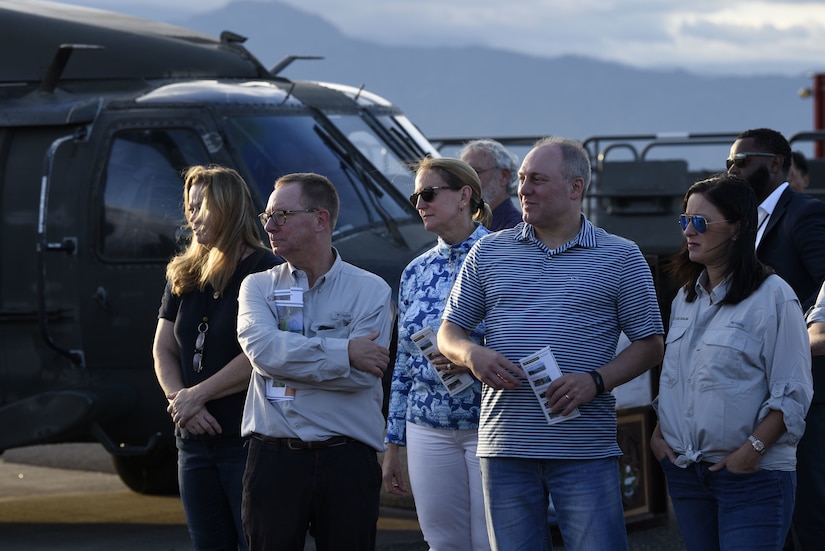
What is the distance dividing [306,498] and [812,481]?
1889mm

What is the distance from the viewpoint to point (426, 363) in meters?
5.10

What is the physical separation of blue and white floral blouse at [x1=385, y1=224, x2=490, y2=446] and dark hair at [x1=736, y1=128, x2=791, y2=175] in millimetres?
1115

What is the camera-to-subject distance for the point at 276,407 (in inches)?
185

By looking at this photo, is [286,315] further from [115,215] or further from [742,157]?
[115,215]

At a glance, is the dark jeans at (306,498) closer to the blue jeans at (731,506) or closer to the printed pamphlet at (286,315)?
the printed pamphlet at (286,315)

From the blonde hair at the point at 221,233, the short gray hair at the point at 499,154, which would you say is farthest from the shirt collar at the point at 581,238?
the short gray hair at the point at 499,154

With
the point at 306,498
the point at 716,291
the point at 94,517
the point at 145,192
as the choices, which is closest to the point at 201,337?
the point at 306,498

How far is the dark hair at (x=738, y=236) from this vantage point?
4.50 metres

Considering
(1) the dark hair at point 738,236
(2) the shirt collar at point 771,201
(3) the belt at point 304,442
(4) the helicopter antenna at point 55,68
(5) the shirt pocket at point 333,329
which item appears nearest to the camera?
(1) the dark hair at point 738,236

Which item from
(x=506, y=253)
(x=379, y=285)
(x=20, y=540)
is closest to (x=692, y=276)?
(x=506, y=253)

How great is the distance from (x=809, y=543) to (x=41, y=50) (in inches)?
213

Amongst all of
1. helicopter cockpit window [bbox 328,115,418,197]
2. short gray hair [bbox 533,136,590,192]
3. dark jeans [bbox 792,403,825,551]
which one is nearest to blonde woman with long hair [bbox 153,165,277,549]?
short gray hair [bbox 533,136,590,192]

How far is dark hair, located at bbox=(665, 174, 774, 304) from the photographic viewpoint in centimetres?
450

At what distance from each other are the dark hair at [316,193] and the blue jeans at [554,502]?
1027 mm
